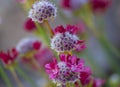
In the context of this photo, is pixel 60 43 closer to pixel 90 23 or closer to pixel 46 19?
pixel 46 19

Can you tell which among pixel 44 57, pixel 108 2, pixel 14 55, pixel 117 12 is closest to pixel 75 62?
pixel 14 55

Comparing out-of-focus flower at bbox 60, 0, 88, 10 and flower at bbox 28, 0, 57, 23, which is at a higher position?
out-of-focus flower at bbox 60, 0, 88, 10

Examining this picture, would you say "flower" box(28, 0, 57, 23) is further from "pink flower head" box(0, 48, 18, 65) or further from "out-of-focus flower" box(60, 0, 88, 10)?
"out-of-focus flower" box(60, 0, 88, 10)

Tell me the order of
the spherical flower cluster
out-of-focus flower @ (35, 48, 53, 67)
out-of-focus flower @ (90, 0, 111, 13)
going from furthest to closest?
1. out-of-focus flower @ (90, 0, 111, 13)
2. out-of-focus flower @ (35, 48, 53, 67)
3. the spherical flower cluster

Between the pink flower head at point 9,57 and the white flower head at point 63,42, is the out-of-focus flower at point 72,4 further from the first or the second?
the white flower head at point 63,42

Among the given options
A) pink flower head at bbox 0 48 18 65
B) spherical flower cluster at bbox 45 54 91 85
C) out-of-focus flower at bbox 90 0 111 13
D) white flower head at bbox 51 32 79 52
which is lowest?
spherical flower cluster at bbox 45 54 91 85

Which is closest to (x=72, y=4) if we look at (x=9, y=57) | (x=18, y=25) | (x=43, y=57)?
(x=43, y=57)

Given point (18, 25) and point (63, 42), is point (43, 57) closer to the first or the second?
point (63, 42)

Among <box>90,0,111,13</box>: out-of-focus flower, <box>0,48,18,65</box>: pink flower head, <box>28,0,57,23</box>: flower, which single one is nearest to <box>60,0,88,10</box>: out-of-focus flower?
<box>90,0,111,13</box>: out-of-focus flower
